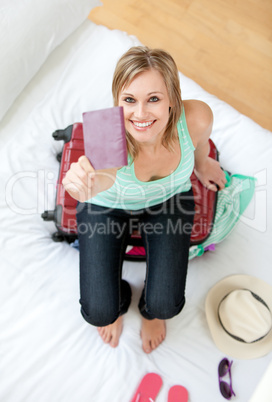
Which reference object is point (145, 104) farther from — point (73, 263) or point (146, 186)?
point (73, 263)

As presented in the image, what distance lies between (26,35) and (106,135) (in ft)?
3.18

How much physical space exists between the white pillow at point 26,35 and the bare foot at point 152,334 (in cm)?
108

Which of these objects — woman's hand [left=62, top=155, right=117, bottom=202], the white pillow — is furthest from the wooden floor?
woman's hand [left=62, top=155, right=117, bottom=202]

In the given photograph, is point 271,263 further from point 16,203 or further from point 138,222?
point 16,203

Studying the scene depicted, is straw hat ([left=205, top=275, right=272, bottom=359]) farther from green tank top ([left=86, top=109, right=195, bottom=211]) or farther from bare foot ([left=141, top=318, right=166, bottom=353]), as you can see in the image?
green tank top ([left=86, top=109, right=195, bottom=211])

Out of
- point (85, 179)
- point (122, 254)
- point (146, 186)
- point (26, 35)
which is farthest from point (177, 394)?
point (26, 35)

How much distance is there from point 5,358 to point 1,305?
181 mm

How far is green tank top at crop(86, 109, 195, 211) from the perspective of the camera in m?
1.09

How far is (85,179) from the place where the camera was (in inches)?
34.5

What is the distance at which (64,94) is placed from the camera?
1.66 m

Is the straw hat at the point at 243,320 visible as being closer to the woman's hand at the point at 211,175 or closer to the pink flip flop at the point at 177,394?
the pink flip flop at the point at 177,394

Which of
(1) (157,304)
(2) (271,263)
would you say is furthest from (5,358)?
(2) (271,263)

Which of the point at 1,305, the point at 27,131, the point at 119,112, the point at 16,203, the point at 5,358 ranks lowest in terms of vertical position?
the point at 5,358

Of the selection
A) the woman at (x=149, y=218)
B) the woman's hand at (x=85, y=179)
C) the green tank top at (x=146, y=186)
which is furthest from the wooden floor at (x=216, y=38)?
the woman's hand at (x=85, y=179)
